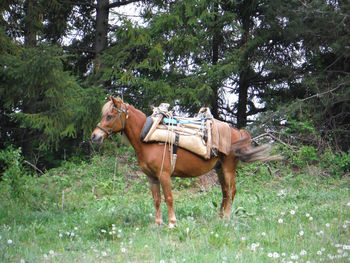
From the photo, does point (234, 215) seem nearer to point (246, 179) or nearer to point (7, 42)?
point (246, 179)

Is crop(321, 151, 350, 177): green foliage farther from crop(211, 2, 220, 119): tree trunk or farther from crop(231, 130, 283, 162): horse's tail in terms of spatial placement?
crop(231, 130, 283, 162): horse's tail

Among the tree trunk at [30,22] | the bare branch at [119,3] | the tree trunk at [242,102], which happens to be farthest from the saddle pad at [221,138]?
the bare branch at [119,3]

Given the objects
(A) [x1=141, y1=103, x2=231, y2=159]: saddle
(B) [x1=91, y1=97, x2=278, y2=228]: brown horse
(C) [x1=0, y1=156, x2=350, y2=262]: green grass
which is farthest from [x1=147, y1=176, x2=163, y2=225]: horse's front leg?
(A) [x1=141, y1=103, x2=231, y2=159]: saddle

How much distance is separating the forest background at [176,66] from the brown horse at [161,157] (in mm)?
4818

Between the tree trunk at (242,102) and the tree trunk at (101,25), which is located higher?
the tree trunk at (101,25)

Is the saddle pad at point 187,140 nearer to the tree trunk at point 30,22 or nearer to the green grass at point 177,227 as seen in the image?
the green grass at point 177,227

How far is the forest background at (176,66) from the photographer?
35.0 feet

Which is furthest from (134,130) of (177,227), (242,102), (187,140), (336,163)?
(242,102)

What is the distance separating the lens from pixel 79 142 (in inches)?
518

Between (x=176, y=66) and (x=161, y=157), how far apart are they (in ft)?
26.4

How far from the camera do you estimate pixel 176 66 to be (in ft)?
43.5

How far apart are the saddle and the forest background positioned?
4.99 m

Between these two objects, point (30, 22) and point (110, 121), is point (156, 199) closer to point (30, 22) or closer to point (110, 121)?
point (110, 121)

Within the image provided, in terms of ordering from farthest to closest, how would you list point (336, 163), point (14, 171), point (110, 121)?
point (336, 163)
point (14, 171)
point (110, 121)
